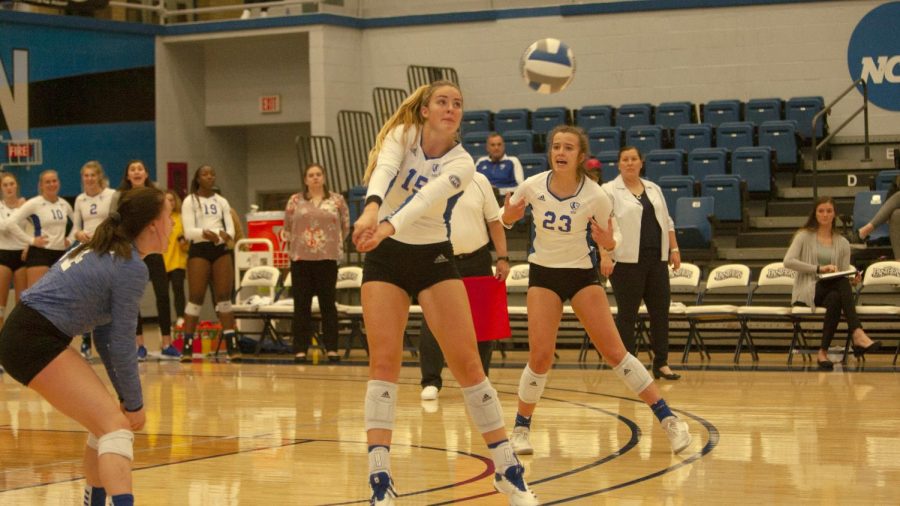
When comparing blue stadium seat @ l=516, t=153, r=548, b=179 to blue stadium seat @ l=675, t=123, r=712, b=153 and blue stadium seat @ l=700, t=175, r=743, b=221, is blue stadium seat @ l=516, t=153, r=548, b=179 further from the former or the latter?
blue stadium seat @ l=700, t=175, r=743, b=221

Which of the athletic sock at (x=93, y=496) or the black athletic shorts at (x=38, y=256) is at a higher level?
the black athletic shorts at (x=38, y=256)

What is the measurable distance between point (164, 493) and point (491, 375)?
5718 millimetres

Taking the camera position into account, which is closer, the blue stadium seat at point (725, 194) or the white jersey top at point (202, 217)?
the white jersey top at point (202, 217)

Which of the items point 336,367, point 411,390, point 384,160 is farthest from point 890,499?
point 336,367

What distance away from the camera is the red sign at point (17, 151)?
1741 cm

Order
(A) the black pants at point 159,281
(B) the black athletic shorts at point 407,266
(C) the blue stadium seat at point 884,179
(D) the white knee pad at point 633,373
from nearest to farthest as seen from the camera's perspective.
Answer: (B) the black athletic shorts at point 407,266 → (D) the white knee pad at point 633,373 → (A) the black pants at point 159,281 → (C) the blue stadium seat at point 884,179

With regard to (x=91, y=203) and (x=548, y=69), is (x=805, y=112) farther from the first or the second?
(x=91, y=203)

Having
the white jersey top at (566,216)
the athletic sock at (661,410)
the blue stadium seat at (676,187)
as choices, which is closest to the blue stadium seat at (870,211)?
the blue stadium seat at (676,187)

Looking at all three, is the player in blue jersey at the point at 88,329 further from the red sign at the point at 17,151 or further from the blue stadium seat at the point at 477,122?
the red sign at the point at 17,151

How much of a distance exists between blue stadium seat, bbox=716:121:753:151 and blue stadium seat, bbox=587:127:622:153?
128cm

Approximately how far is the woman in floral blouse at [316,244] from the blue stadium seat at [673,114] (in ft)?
20.3

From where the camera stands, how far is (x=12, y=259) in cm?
1241

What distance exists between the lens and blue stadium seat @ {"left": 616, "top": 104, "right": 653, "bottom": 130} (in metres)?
17.1

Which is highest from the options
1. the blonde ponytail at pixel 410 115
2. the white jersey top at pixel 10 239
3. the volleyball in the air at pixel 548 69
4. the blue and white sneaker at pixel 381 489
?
the volleyball in the air at pixel 548 69
